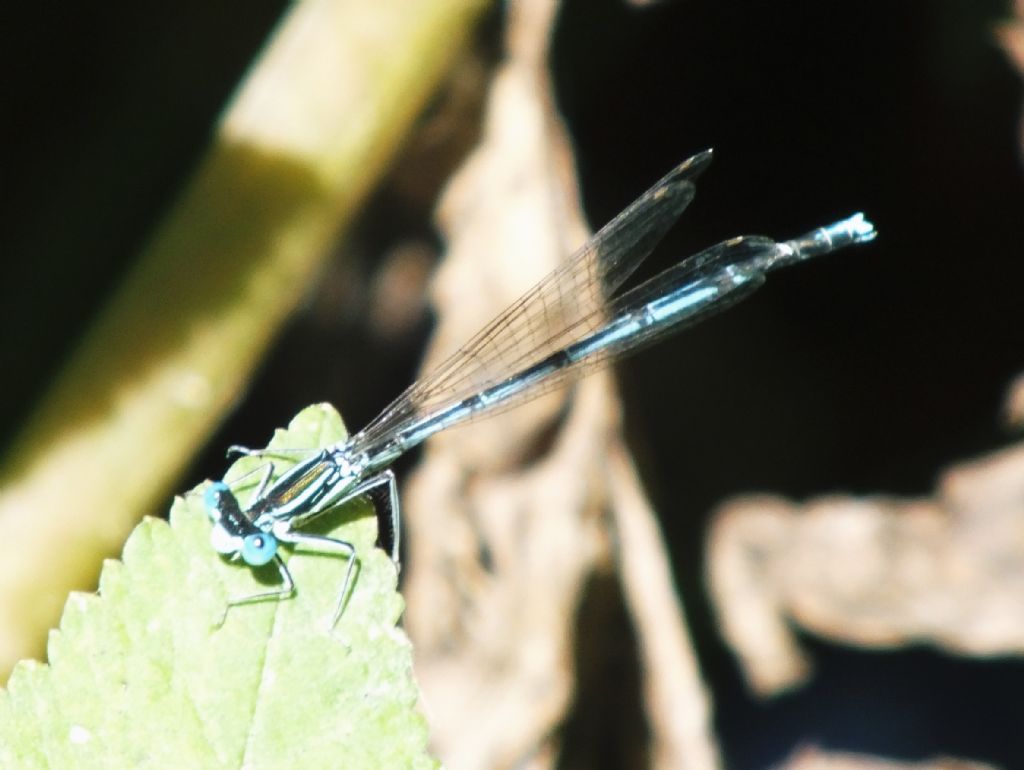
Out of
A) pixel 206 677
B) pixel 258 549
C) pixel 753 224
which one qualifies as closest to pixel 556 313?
pixel 753 224

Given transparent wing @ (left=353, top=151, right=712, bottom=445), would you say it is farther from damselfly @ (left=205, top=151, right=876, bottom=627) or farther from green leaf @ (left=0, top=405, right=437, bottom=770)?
green leaf @ (left=0, top=405, right=437, bottom=770)

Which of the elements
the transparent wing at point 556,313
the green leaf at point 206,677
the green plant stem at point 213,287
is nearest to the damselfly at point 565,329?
the transparent wing at point 556,313

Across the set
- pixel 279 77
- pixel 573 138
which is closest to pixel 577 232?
pixel 573 138

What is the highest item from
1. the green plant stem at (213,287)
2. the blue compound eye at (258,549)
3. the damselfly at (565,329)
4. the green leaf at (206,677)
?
the green plant stem at (213,287)

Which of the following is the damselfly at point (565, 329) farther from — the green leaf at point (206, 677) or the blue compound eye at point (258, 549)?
the green leaf at point (206, 677)

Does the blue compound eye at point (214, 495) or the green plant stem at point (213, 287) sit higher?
the green plant stem at point (213, 287)

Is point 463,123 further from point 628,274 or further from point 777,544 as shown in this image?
point 777,544

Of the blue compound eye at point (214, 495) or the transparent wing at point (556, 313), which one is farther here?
the transparent wing at point (556, 313)
